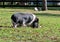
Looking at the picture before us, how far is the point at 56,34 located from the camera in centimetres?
1077

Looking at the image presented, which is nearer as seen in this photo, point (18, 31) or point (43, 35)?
point (43, 35)

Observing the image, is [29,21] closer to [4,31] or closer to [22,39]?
[4,31]

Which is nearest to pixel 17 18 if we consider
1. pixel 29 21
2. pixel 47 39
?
pixel 29 21

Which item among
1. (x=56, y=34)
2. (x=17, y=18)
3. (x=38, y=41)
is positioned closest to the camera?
(x=38, y=41)

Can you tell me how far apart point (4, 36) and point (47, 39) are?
1698 mm

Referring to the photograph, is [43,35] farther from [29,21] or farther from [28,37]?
[29,21]

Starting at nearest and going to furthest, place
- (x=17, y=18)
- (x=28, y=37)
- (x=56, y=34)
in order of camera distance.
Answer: (x=28, y=37) < (x=56, y=34) < (x=17, y=18)

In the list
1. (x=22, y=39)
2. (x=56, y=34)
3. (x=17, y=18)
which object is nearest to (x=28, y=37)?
(x=22, y=39)

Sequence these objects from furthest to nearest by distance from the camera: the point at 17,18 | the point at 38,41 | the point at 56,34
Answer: the point at 17,18 < the point at 56,34 < the point at 38,41

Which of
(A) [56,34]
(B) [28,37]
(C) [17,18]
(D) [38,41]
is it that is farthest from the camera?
(C) [17,18]

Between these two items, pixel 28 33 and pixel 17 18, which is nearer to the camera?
pixel 28 33

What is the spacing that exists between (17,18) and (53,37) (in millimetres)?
2490

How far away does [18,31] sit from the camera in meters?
11.3

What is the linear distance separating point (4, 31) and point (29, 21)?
1.43 m
